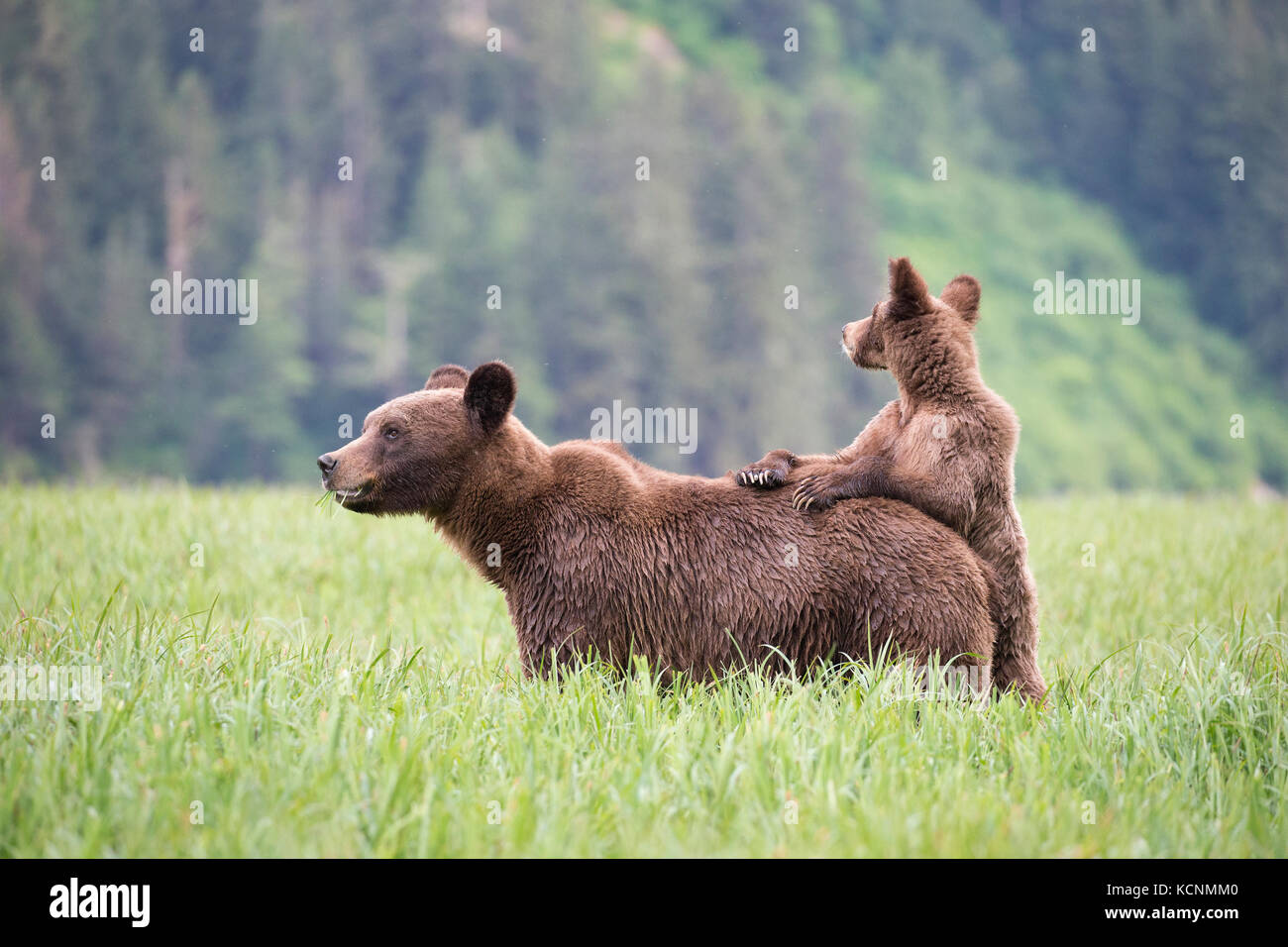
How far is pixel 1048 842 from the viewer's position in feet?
11.6

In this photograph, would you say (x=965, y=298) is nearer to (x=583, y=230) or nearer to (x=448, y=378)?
(x=448, y=378)

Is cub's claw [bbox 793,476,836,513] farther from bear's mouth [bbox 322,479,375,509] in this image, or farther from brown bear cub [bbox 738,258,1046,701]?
bear's mouth [bbox 322,479,375,509]

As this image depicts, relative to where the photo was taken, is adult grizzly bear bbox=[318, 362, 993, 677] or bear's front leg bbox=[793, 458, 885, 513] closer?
adult grizzly bear bbox=[318, 362, 993, 677]

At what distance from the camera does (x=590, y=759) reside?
13.8ft

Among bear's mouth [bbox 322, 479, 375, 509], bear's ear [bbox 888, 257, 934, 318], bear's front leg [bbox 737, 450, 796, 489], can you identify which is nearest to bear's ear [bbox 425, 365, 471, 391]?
bear's mouth [bbox 322, 479, 375, 509]

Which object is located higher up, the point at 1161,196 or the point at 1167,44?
the point at 1167,44

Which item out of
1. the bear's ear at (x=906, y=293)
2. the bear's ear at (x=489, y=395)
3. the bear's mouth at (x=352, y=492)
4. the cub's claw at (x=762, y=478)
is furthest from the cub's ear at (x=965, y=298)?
the bear's mouth at (x=352, y=492)

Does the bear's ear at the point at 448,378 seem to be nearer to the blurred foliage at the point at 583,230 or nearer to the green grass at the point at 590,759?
the green grass at the point at 590,759

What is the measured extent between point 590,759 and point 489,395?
187cm

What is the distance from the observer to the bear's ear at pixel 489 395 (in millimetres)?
5371

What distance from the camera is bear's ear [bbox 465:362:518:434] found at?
537 cm

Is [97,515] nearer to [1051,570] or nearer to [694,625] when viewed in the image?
[694,625]
